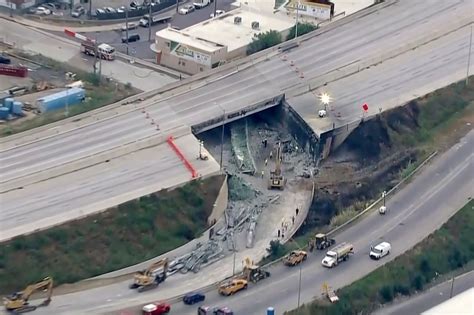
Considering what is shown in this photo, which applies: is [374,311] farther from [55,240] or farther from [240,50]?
[240,50]

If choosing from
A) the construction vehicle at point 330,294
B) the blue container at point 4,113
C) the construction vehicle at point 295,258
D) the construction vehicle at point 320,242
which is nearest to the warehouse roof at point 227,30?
the blue container at point 4,113

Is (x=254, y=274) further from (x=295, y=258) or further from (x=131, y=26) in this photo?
(x=131, y=26)

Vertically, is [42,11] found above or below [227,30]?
below

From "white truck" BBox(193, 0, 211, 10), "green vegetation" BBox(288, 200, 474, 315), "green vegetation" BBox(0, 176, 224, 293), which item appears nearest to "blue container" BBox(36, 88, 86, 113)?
"green vegetation" BBox(0, 176, 224, 293)

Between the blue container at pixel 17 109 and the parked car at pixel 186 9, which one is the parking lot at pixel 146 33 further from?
the blue container at pixel 17 109

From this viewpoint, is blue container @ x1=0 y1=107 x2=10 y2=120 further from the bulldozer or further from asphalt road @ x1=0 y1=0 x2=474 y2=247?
the bulldozer

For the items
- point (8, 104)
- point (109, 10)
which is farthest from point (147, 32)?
point (8, 104)

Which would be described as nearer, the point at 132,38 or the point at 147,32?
the point at 132,38
